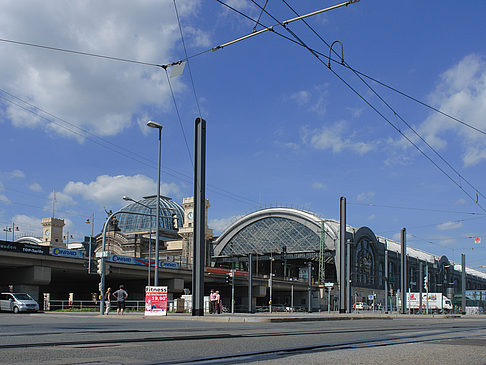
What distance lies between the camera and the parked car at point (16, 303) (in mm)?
37562

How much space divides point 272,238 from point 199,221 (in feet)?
269

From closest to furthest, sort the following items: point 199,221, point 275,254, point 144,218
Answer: point 199,221 < point 275,254 < point 144,218

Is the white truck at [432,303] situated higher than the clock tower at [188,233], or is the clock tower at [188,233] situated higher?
the clock tower at [188,233]

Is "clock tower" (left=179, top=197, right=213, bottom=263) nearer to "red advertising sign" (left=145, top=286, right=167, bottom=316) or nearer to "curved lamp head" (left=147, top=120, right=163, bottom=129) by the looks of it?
"curved lamp head" (left=147, top=120, right=163, bottom=129)

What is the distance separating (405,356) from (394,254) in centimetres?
10456

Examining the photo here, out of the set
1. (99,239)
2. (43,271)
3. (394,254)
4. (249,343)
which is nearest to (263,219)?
(394,254)

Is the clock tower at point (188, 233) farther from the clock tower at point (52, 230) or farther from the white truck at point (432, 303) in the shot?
the white truck at point (432, 303)

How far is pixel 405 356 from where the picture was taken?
7.93 metres

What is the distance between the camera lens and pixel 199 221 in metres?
25.1

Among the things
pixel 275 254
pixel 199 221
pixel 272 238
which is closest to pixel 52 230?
pixel 272 238

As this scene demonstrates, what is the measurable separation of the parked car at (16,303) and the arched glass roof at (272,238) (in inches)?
2635

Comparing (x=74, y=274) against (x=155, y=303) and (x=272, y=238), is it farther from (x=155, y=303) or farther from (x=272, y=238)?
(x=272, y=238)

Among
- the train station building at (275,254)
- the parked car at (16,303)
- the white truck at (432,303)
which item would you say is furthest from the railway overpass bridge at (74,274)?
the white truck at (432,303)

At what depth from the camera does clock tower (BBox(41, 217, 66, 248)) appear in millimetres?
110500
